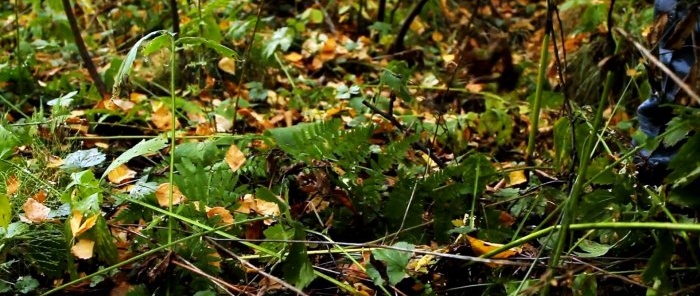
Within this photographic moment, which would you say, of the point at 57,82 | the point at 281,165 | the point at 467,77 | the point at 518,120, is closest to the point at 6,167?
the point at 281,165

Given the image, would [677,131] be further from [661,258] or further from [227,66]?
[227,66]

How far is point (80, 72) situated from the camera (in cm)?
267

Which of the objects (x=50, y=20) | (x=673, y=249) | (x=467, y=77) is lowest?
(x=467, y=77)

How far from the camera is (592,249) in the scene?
1.24m

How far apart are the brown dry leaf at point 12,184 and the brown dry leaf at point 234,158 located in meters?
0.46

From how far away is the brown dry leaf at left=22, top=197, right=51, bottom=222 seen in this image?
4.29ft

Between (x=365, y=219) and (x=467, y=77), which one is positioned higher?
(x=365, y=219)

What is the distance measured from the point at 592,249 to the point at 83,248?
96cm

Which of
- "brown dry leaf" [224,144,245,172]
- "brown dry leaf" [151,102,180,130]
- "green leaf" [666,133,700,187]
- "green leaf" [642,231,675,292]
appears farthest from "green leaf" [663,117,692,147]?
"brown dry leaf" [151,102,180,130]

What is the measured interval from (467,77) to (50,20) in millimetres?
1895

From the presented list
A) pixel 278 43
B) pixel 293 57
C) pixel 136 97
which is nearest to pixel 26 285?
pixel 136 97

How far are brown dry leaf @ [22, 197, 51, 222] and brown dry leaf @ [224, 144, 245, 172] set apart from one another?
42 cm

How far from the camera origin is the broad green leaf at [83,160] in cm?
150

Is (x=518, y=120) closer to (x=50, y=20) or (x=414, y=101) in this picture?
(x=414, y=101)
